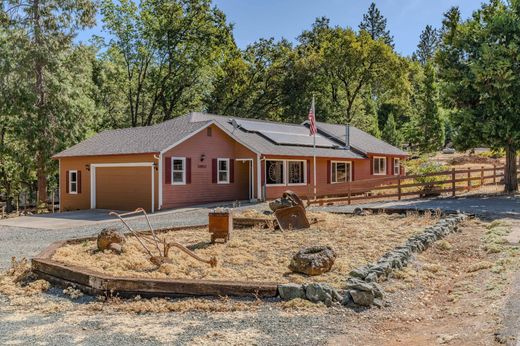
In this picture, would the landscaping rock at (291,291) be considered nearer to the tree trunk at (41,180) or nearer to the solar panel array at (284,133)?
the solar panel array at (284,133)

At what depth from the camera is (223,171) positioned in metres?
22.4

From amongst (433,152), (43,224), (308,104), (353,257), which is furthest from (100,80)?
(353,257)

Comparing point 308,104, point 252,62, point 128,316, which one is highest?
point 252,62

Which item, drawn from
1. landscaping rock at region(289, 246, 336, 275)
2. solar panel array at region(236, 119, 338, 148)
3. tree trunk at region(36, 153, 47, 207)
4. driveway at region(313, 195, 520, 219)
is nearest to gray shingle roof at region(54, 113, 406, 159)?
solar panel array at region(236, 119, 338, 148)

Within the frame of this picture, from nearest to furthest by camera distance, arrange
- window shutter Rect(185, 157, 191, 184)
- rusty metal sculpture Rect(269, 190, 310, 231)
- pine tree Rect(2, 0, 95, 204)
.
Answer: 1. rusty metal sculpture Rect(269, 190, 310, 231)
2. window shutter Rect(185, 157, 191, 184)
3. pine tree Rect(2, 0, 95, 204)

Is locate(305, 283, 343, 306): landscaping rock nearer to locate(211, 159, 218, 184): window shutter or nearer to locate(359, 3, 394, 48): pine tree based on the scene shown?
locate(211, 159, 218, 184): window shutter

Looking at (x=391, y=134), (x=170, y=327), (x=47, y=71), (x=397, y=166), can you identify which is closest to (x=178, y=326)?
(x=170, y=327)

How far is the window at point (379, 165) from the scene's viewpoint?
1181 inches

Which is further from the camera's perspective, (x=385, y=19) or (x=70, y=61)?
(x=385, y=19)

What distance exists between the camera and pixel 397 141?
159 feet

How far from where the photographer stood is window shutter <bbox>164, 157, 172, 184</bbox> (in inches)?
764

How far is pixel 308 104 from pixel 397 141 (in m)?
12.2

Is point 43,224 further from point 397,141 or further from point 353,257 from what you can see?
point 397,141

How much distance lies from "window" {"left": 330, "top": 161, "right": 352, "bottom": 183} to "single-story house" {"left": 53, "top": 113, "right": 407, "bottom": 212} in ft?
0.19
